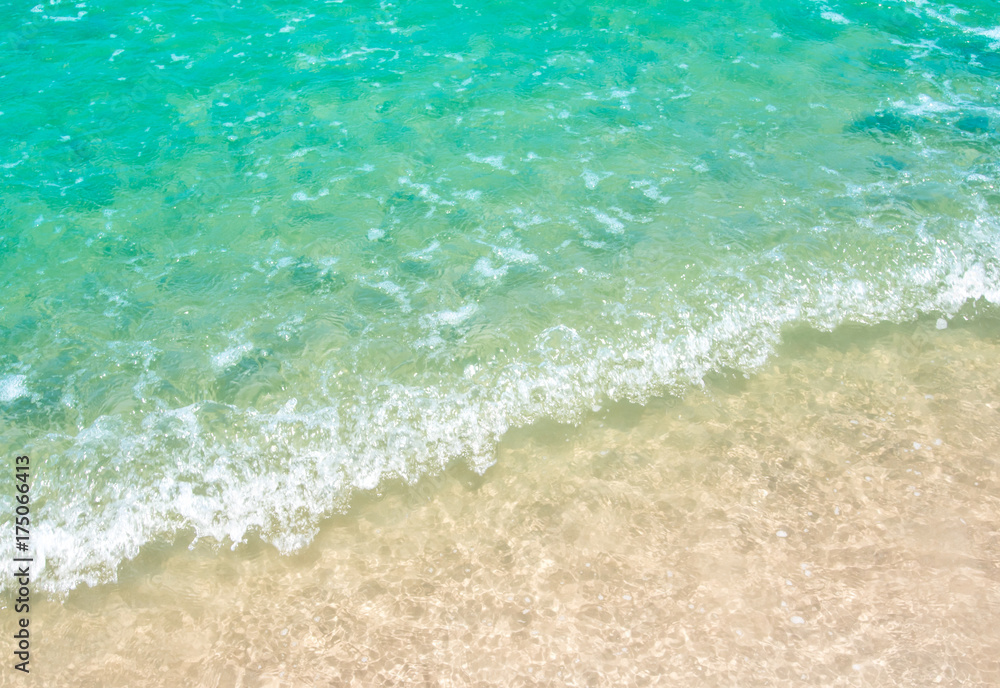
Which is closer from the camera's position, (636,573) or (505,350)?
(636,573)

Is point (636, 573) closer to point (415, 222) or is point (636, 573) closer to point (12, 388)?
point (415, 222)

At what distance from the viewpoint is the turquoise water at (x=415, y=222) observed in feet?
22.4

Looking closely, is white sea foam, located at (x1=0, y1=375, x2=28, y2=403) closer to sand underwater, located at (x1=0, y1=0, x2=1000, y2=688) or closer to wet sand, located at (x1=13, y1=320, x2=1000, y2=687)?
sand underwater, located at (x1=0, y1=0, x2=1000, y2=688)

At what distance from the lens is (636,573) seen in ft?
18.7

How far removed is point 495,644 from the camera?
533 cm

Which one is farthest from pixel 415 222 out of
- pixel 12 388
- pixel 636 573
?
pixel 636 573

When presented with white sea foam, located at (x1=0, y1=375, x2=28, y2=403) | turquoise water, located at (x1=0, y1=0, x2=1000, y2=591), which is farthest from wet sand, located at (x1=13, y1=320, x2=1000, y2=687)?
white sea foam, located at (x1=0, y1=375, x2=28, y2=403)

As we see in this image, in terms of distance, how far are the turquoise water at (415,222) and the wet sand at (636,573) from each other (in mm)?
449

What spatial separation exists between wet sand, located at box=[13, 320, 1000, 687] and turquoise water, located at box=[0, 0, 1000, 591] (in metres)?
0.45

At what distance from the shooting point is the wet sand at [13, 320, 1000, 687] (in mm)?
5223

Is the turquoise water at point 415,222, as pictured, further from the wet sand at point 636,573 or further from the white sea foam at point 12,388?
the wet sand at point 636,573

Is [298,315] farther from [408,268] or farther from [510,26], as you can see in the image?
[510,26]

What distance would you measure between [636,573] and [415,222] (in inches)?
203

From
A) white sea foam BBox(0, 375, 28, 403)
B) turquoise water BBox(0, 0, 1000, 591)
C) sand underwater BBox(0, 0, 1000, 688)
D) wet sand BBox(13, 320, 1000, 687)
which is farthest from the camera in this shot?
white sea foam BBox(0, 375, 28, 403)
